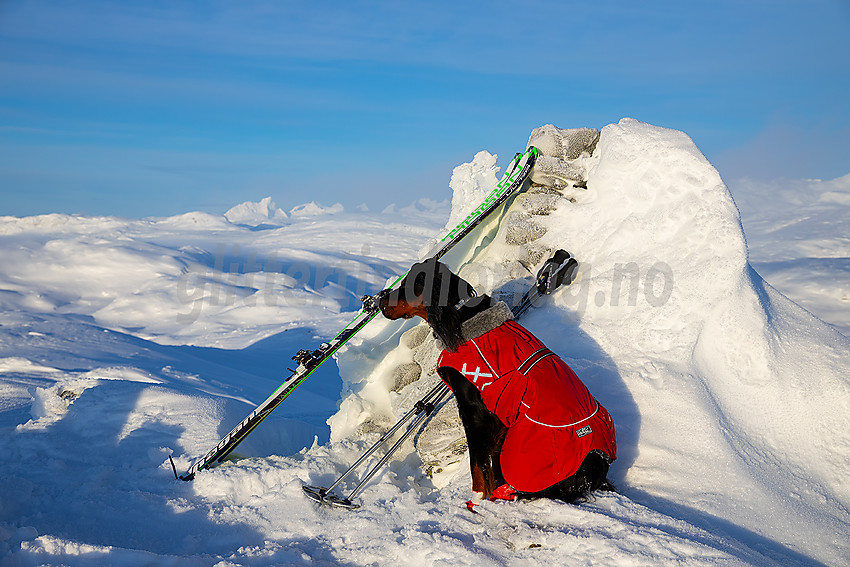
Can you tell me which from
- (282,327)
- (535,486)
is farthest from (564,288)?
(282,327)

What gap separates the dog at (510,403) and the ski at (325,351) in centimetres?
73

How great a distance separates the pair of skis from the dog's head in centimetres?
102

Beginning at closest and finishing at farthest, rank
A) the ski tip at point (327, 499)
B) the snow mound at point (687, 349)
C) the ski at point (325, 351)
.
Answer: the snow mound at point (687, 349), the ski tip at point (327, 499), the ski at point (325, 351)

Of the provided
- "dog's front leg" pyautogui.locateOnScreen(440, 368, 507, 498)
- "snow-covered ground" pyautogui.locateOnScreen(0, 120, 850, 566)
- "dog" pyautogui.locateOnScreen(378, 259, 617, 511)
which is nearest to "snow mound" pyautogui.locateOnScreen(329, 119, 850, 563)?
"snow-covered ground" pyautogui.locateOnScreen(0, 120, 850, 566)

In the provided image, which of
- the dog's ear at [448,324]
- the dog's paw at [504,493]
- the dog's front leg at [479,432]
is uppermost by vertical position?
the dog's ear at [448,324]

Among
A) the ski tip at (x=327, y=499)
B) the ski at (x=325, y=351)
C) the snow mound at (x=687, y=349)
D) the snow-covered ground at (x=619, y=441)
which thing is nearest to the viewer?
the snow-covered ground at (x=619, y=441)

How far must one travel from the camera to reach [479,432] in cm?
251

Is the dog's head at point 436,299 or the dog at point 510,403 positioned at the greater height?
the dog's head at point 436,299

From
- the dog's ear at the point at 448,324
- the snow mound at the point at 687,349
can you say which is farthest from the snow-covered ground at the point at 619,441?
the dog's ear at the point at 448,324

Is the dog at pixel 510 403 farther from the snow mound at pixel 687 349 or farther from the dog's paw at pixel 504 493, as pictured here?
the snow mound at pixel 687 349

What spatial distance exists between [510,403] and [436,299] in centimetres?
60

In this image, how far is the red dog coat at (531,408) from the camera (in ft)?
7.89

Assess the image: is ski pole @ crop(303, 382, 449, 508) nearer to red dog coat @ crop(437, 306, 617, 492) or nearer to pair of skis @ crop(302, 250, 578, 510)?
pair of skis @ crop(302, 250, 578, 510)

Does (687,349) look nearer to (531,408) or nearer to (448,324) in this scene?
(531,408)
